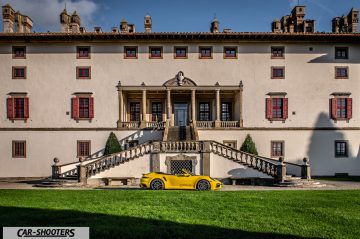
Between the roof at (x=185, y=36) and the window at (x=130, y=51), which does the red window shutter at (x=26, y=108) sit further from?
the window at (x=130, y=51)

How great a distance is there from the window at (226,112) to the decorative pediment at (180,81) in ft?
13.2

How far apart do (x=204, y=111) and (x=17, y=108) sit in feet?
51.0

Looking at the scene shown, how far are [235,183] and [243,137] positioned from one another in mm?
6557

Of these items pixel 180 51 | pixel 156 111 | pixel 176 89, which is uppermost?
pixel 180 51

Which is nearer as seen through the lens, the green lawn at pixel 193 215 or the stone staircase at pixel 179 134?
the green lawn at pixel 193 215

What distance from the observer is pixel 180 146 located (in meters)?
19.7

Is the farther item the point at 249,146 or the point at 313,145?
the point at 313,145

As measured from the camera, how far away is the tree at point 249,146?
24.1 meters

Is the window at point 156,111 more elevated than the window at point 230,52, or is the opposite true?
the window at point 230,52

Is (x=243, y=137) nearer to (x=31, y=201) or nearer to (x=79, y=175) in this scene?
(x=79, y=175)

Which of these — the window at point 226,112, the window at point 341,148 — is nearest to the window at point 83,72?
the window at point 226,112

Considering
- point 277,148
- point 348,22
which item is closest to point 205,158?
point 277,148

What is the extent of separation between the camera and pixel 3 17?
85.9ft

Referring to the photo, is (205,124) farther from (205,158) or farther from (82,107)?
(82,107)
